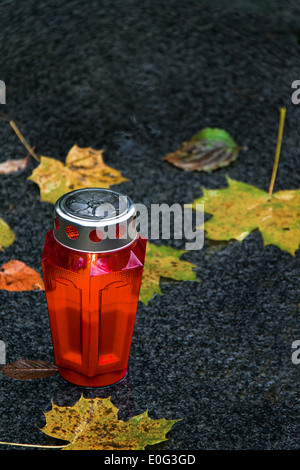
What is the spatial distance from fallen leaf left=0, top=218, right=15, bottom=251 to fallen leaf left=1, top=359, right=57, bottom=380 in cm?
42

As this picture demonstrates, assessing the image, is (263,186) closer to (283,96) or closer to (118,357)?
(283,96)

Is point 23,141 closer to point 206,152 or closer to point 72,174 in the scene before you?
point 72,174

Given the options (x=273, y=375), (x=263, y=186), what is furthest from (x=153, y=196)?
(x=273, y=375)

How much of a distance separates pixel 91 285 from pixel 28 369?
30cm

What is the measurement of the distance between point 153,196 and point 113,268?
78 centimetres

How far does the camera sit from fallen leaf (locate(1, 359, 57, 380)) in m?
1.12

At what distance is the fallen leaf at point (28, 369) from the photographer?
3.68ft

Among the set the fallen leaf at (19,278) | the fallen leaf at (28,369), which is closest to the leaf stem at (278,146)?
the fallen leaf at (19,278)

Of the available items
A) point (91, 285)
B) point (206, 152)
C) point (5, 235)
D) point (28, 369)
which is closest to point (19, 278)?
point (5, 235)

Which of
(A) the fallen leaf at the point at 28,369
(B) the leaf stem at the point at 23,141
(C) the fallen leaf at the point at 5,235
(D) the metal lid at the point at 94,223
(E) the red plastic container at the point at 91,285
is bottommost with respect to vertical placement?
(C) the fallen leaf at the point at 5,235

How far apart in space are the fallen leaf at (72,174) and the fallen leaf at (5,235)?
13 centimetres

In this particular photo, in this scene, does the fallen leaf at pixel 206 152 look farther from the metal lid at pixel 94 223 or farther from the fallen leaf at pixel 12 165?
the metal lid at pixel 94 223

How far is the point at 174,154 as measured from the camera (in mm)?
1874

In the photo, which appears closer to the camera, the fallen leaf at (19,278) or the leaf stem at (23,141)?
the fallen leaf at (19,278)
